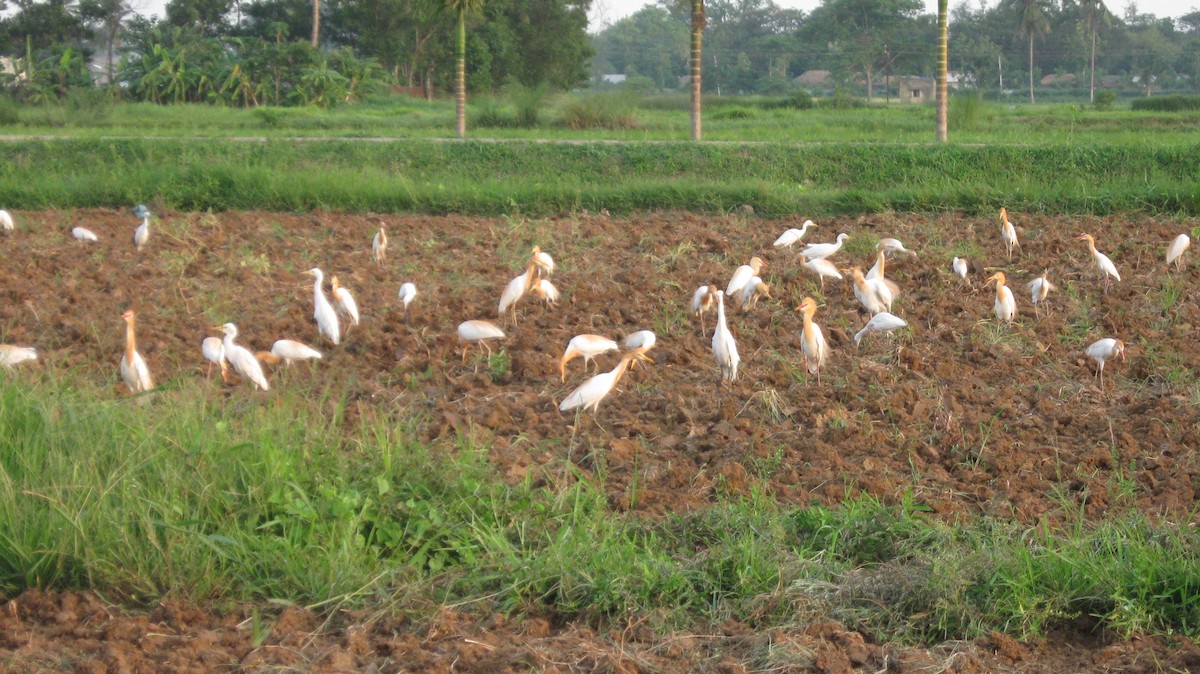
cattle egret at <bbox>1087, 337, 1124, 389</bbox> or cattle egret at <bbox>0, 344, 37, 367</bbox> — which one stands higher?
cattle egret at <bbox>0, 344, 37, 367</bbox>

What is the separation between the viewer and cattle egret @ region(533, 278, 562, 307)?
28.9ft

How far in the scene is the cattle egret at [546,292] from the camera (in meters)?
8.82

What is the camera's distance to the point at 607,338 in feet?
26.1

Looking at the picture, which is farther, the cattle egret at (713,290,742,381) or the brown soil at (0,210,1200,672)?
the cattle egret at (713,290,742,381)

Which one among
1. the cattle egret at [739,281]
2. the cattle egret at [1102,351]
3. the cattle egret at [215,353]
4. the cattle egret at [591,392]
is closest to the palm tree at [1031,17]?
the cattle egret at [739,281]

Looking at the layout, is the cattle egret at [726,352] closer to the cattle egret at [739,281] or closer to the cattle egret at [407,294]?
the cattle egret at [739,281]

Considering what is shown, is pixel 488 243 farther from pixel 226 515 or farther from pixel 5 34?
pixel 5 34

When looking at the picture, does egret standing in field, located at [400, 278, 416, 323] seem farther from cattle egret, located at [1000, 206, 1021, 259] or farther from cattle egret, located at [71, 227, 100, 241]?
cattle egret, located at [1000, 206, 1021, 259]

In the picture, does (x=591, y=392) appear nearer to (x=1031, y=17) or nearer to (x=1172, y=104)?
(x=1172, y=104)

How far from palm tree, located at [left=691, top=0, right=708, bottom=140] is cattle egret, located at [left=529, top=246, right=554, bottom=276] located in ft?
33.9

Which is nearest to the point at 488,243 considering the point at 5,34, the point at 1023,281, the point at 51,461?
the point at 1023,281

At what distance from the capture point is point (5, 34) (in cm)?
3978

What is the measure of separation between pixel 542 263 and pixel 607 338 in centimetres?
173

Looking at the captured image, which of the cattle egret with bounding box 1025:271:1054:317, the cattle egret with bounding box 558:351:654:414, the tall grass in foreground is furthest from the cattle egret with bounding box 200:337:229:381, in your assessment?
the cattle egret with bounding box 1025:271:1054:317
